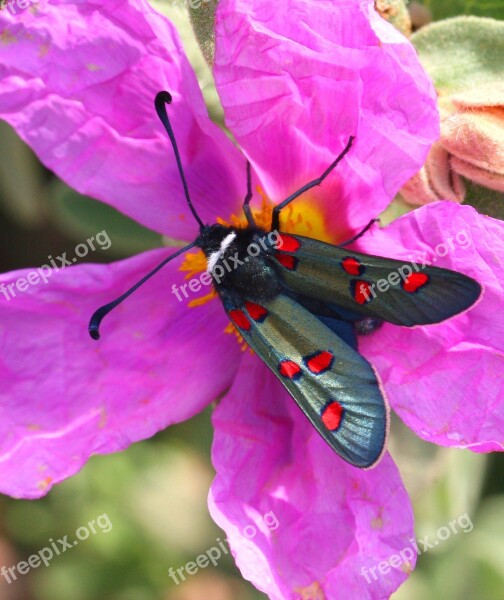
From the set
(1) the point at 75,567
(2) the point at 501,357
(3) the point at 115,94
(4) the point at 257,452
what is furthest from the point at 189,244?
(1) the point at 75,567

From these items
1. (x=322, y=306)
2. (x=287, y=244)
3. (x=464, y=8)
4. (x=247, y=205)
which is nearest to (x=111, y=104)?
(x=247, y=205)

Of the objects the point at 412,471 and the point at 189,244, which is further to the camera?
the point at 412,471

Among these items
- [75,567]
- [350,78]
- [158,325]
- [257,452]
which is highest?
[350,78]

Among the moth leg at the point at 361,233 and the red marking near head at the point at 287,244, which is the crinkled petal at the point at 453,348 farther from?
the red marking near head at the point at 287,244

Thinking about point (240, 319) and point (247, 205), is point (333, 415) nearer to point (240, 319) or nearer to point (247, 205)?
point (240, 319)

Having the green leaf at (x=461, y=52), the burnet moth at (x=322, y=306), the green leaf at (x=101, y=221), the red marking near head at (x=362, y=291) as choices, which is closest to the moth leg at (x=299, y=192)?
the burnet moth at (x=322, y=306)

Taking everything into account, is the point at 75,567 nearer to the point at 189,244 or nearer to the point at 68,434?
the point at 68,434
